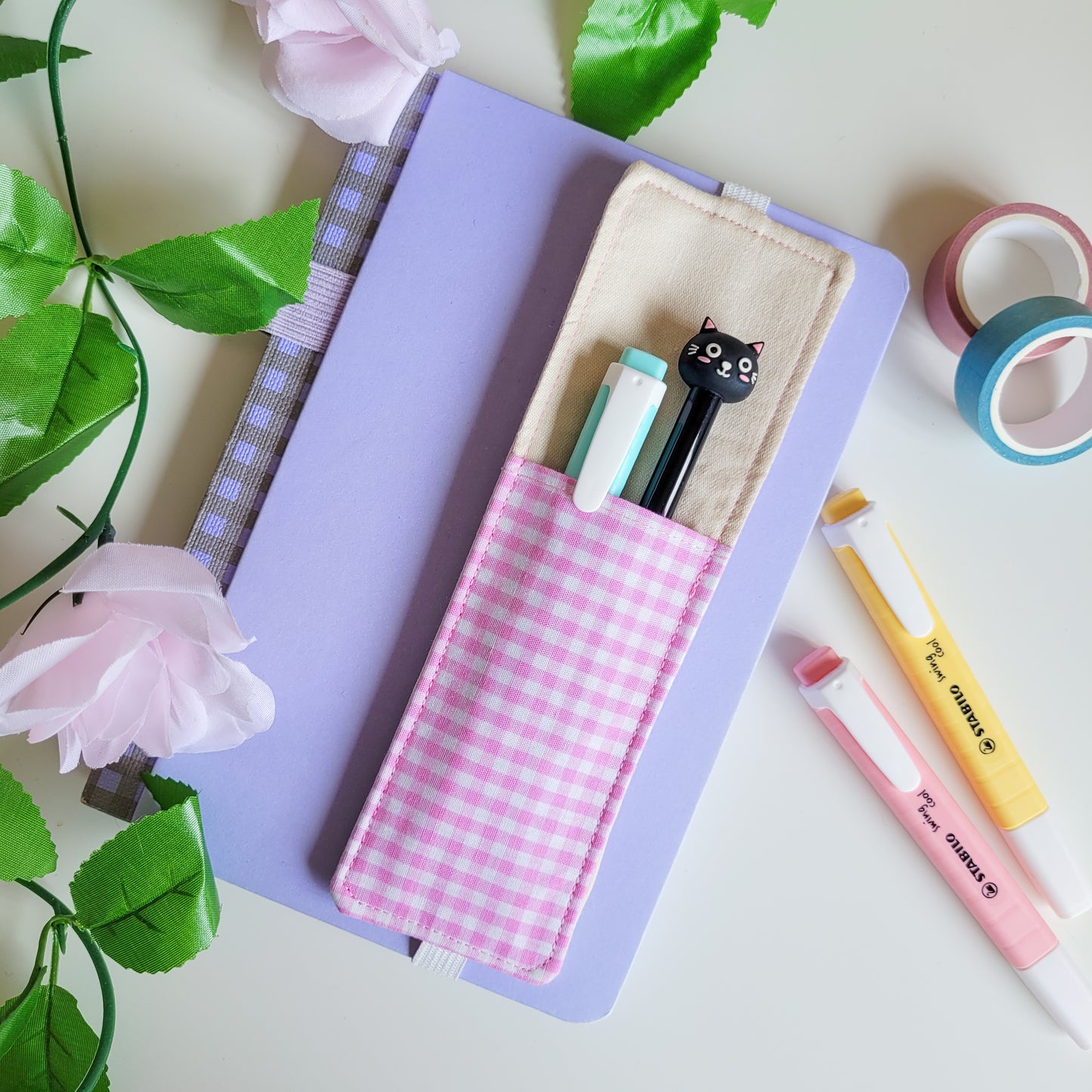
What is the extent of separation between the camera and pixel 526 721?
0.47 m

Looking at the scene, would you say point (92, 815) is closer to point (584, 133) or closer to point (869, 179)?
point (584, 133)

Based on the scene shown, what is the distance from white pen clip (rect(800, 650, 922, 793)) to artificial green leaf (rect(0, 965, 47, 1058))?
41cm

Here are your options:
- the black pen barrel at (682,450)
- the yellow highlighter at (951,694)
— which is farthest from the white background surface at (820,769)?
the black pen barrel at (682,450)

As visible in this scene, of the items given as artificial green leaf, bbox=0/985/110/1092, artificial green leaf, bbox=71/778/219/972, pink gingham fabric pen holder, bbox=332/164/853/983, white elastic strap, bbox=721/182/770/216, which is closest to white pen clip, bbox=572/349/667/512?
pink gingham fabric pen holder, bbox=332/164/853/983

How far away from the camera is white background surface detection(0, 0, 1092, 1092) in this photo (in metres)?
0.53

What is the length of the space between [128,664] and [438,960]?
23 centimetres

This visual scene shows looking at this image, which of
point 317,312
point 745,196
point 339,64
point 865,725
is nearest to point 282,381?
point 317,312

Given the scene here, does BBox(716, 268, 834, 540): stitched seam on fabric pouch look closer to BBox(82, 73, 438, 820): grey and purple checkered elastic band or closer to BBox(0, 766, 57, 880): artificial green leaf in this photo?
BBox(82, 73, 438, 820): grey and purple checkered elastic band

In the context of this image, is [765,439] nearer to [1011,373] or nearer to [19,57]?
[1011,373]

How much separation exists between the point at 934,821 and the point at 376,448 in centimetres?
36

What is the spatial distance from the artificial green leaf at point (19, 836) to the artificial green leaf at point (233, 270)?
0.70ft

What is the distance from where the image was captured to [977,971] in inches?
22.0

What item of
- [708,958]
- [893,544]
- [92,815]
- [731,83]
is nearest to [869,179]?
[731,83]

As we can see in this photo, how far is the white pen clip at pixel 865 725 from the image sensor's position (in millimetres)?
526
